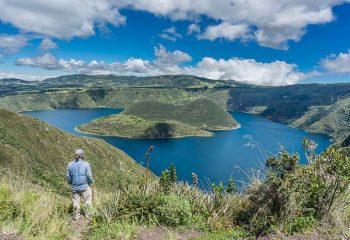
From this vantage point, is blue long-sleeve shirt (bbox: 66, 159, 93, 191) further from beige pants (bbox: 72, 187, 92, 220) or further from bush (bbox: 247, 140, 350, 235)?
bush (bbox: 247, 140, 350, 235)

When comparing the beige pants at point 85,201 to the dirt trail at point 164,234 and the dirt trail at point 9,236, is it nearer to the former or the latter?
the dirt trail at point 164,234

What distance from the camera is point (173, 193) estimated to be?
1247cm

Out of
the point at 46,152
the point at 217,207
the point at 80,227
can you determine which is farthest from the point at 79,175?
the point at 46,152

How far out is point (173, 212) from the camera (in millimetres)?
11461

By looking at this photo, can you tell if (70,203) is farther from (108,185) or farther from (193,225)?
(108,185)

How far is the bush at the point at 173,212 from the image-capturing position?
11.4 metres

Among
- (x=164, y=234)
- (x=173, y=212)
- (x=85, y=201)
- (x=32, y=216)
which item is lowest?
(x=164, y=234)

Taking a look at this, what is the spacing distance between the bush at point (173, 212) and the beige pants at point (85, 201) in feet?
7.84

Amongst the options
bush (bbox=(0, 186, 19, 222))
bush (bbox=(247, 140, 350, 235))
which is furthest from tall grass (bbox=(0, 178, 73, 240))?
bush (bbox=(247, 140, 350, 235))

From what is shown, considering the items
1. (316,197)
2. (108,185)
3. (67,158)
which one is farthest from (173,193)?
(67,158)

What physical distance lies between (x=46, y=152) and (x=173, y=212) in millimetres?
86249

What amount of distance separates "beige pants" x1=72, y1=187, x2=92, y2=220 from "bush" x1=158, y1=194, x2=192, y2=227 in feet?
7.84

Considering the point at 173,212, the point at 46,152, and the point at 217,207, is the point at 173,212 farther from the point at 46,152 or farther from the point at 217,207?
the point at 46,152

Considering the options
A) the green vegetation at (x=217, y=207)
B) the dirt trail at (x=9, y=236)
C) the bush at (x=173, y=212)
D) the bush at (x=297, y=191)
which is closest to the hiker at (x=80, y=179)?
the green vegetation at (x=217, y=207)
